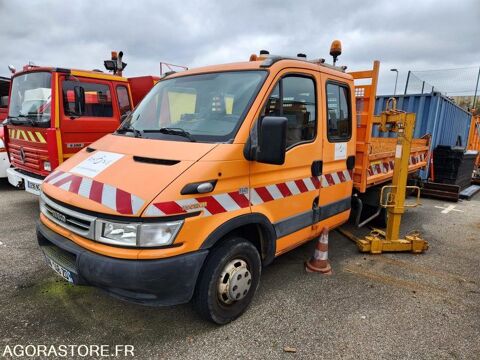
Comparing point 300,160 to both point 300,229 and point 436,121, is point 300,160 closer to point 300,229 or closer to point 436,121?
point 300,229

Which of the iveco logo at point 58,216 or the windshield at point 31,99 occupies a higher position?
the windshield at point 31,99

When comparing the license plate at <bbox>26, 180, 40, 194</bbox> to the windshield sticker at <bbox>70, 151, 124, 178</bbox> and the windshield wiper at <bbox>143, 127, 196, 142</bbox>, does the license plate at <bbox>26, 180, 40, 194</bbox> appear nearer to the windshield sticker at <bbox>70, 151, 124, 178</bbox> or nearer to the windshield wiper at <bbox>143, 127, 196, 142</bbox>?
the windshield sticker at <bbox>70, 151, 124, 178</bbox>

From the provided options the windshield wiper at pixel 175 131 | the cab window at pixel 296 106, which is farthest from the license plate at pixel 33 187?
the cab window at pixel 296 106

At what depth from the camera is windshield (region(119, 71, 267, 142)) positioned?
2.73 metres

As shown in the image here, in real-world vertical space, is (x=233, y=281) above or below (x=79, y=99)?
below

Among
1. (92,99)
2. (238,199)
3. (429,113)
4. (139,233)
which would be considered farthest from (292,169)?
(429,113)

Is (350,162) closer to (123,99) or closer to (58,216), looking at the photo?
(58,216)

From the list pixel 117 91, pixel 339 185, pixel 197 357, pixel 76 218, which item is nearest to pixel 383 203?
pixel 339 185

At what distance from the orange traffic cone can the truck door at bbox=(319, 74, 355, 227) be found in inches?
6.6

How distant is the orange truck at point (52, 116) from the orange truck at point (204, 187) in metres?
2.46

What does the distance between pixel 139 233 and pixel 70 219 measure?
2.30ft

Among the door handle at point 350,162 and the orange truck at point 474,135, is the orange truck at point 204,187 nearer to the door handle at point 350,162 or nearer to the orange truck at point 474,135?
the door handle at point 350,162

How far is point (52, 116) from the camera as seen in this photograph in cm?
516

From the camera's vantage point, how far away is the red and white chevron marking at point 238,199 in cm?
224
